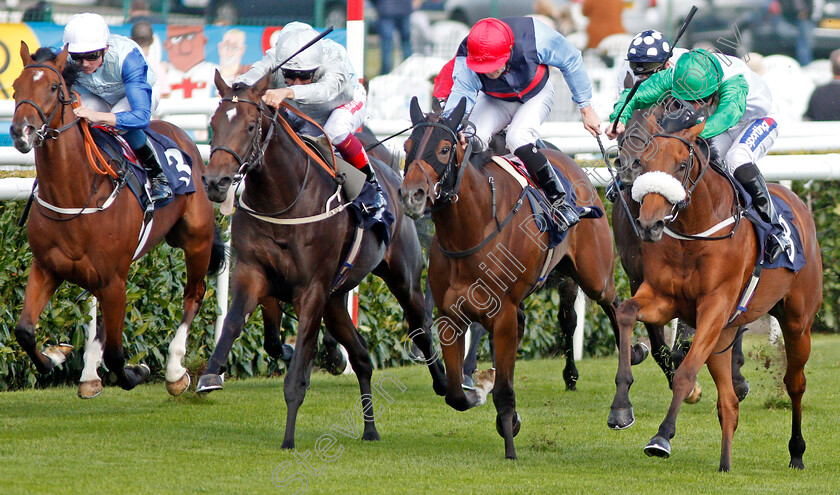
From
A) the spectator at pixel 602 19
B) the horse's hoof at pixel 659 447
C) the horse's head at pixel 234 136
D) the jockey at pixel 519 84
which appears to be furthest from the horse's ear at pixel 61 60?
the spectator at pixel 602 19

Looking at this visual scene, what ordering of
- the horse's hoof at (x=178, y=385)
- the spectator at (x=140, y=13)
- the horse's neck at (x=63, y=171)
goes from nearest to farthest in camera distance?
the horse's neck at (x=63, y=171) < the horse's hoof at (x=178, y=385) < the spectator at (x=140, y=13)

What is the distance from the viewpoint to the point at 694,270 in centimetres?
510

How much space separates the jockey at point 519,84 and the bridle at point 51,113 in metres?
1.90

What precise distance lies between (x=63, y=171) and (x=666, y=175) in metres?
2.91

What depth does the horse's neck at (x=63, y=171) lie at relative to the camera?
5.51 m

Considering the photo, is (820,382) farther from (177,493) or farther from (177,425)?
(177,493)

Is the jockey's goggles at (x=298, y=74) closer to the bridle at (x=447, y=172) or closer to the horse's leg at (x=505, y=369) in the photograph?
the bridle at (x=447, y=172)

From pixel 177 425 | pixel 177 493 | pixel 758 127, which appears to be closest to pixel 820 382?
pixel 758 127

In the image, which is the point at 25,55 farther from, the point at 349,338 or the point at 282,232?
the point at 349,338

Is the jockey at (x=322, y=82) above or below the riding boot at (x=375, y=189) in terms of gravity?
above

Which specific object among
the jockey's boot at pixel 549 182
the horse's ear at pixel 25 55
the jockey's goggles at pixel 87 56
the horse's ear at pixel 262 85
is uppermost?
the horse's ear at pixel 25 55

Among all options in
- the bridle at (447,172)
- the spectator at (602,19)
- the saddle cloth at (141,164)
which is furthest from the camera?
the spectator at (602,19)

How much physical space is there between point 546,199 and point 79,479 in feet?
9.11

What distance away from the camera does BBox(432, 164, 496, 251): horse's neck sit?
538 cm
